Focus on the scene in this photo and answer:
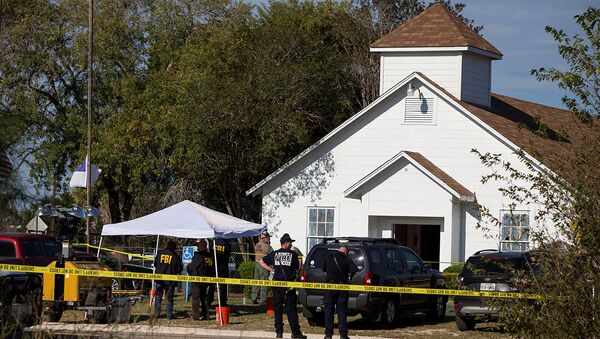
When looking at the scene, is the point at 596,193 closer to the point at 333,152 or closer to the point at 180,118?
the point at 333,152

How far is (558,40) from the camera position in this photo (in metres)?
12.7

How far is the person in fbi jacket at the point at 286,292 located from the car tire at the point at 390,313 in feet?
7.45

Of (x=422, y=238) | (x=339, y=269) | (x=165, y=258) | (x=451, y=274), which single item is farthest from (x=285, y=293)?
(x=422, y=238)

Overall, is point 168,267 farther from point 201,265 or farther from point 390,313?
point 390,313

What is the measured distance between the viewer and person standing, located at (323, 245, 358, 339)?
62.3 ft

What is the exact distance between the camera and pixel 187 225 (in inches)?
944

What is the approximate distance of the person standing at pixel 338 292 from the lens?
62.3 ft

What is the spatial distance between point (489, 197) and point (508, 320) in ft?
63.6

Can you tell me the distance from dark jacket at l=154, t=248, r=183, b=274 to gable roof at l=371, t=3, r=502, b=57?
1351cm

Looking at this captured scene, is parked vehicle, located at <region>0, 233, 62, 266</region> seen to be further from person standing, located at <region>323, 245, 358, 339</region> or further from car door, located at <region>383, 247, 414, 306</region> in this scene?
person standing, located at <region>323, 245, 358, 339</region>

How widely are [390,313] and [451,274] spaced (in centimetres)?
699

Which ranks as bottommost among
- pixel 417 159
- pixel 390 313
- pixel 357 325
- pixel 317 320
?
pixel 357 325

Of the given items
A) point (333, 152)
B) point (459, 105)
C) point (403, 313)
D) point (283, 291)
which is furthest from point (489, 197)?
point (283, 291)

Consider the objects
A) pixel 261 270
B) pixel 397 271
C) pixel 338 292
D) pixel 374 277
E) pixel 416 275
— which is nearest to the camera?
pixel 338 292
